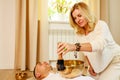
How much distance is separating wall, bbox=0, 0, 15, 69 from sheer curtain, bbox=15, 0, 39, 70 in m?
0.24

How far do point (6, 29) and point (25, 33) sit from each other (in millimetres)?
396

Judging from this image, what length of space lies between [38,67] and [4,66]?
1956 millimetres

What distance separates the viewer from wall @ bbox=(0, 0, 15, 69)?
3346 millimetres

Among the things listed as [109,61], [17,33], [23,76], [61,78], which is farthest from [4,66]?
[61,78]

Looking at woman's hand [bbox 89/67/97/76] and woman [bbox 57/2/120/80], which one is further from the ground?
woman [bbox 57/2/120/80]

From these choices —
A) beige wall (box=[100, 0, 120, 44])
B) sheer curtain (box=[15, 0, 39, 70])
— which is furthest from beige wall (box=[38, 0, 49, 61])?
beige wall (box=[100, 0, 120, 44])

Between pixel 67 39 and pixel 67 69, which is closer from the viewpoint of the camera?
pixel 67 69

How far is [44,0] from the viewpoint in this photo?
322 cm

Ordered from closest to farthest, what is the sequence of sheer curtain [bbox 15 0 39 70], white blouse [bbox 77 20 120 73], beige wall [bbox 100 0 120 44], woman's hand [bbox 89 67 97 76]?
white blouse [bbox 77 20 120 73]
woman's hand [bbox 89 67 97 76]
sheer curtain [bbox 15 0 39 70]
beige wall [bbox 100 0 120 44]

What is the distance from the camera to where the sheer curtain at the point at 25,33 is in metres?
3.14

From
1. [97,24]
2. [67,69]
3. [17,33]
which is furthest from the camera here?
[17,33]

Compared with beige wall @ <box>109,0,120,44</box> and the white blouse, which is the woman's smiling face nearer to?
the white blouse

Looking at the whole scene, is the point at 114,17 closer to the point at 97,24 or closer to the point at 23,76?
the point at 23,76

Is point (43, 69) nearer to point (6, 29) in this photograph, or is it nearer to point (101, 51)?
point (101, 51)
